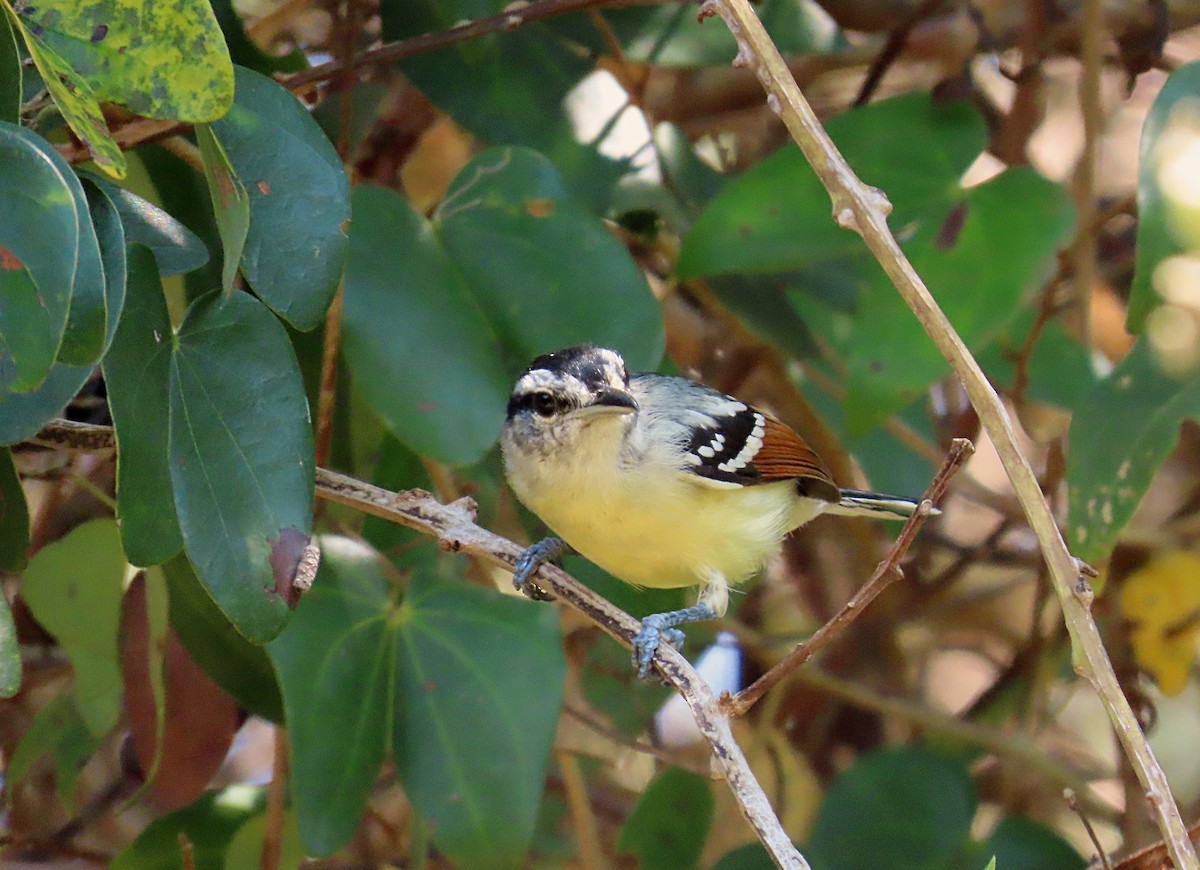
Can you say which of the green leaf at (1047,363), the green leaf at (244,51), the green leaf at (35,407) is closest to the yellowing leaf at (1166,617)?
the green leaf at (1047,363)

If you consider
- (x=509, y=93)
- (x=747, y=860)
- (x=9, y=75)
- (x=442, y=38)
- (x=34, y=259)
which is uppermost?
(x=9, y=75)

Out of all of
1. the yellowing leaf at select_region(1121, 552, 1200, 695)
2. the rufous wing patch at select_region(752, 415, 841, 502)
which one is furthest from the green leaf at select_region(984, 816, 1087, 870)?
the rufous wing patch at select_region(752, 415, 841, 502)

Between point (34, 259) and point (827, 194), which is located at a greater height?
point (34, 259)

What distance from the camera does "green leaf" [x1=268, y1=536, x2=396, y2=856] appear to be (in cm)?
253

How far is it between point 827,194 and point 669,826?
162 cm

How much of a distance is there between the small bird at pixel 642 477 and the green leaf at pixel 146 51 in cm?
125

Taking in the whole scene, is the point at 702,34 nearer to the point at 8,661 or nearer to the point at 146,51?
the point at 146,51

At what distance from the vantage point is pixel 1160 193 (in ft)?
8.33

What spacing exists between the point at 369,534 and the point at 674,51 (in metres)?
1.41

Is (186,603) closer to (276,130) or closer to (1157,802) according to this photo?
(276,130)

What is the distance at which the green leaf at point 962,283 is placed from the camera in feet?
9.41

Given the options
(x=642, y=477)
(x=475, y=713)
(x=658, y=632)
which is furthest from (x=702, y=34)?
(x=475, y=713)

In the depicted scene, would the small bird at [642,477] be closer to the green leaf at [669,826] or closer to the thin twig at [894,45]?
the green leaf at [669,826]

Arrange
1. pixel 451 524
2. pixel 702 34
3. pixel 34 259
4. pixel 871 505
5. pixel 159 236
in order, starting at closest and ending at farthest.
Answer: pixel 34 259 < pixel 159 236 < pixel 451 524 < pixel 702 34 < pixel 871 505
